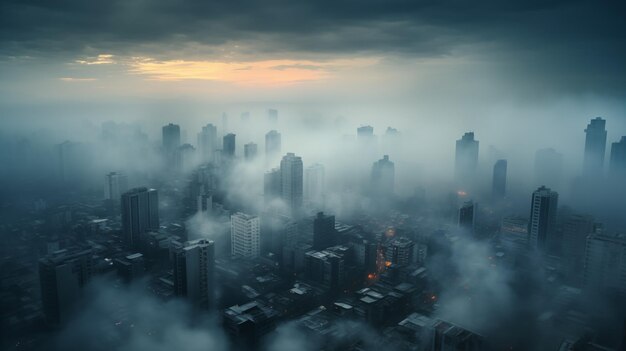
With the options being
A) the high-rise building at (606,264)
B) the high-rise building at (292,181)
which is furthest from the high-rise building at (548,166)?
the high-rise building at (292,181)

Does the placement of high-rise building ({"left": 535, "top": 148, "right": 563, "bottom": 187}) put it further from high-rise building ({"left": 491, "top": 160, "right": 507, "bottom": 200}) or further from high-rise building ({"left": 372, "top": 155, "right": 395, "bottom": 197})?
high-rise building ({"left": 372, "top": 155, "right": 395, "bottom": 197})

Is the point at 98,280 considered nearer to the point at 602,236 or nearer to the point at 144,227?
the point at 144,227

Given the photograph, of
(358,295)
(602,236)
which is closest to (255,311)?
(358,295)

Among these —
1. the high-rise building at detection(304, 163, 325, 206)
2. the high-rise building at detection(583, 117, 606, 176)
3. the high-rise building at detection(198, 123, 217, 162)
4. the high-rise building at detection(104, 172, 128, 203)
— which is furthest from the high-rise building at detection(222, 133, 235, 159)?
the high-rise building at detection(583, 117, 606, 176)

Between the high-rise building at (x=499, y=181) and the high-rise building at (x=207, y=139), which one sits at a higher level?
the high-rise building at (x=207, y=139)

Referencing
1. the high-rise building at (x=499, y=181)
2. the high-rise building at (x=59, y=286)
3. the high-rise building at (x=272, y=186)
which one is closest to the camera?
the high-rise building at (x=59, y=286)

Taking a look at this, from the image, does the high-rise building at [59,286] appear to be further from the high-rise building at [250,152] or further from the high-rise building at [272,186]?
the high-rise building at [250,152]
